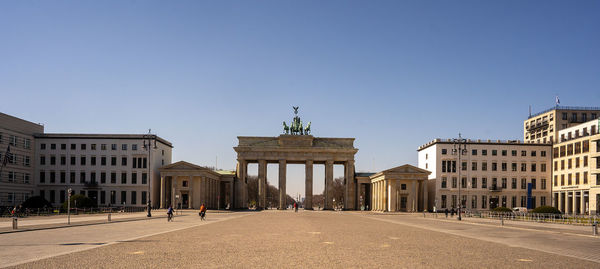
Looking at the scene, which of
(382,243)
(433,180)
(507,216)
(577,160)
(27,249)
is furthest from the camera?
(433,180)

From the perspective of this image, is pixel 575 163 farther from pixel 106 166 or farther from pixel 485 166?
pixel 106 166

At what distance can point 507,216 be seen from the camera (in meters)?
65.9

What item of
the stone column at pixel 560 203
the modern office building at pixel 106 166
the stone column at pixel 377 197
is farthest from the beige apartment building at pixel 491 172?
the modern office building at pixel 106 166

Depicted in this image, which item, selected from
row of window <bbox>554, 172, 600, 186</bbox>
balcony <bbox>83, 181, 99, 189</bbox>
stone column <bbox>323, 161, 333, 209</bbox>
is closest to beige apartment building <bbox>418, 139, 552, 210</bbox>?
row of window <bbox>554, 172, 600, 186</bbox>

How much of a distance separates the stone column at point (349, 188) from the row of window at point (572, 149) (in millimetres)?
40876

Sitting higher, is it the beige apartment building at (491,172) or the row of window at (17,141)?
the row of window at (17,141)

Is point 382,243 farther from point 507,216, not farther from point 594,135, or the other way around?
point 594,135

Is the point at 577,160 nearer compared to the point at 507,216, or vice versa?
the point at 507,216

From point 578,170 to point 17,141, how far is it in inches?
3813

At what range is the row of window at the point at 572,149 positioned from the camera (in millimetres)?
92312

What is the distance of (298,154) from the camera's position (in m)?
120

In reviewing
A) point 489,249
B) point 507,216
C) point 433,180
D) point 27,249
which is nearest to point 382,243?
point 489,249

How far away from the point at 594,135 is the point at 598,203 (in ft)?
36.8

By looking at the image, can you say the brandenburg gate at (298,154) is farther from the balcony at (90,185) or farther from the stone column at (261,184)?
the balcony at (90,185)
